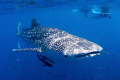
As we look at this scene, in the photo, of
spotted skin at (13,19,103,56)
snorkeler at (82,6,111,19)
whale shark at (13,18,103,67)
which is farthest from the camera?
snorkeler at (82,6,111,19)

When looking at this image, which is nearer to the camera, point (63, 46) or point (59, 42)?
point (63, 46)

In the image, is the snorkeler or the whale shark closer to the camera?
the whale shark

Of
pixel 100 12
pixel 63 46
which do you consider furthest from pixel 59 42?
pixel 100 12

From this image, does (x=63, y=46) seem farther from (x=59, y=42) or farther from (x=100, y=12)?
(x=100, y=12)

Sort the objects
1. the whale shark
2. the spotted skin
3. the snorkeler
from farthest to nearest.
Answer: the snorkeler → the spotted skin → the whale shark

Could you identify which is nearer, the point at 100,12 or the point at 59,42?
the point at 59,42

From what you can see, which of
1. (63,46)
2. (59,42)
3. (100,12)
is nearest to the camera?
(63,46)

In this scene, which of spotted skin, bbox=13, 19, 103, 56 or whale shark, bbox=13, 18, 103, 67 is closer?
whale shark, bbox=13, 18, 103, 67

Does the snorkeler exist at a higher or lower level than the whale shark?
lower

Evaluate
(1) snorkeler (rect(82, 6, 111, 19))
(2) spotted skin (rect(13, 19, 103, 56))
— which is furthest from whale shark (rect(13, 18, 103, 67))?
(1) snorkeler (rect(82, 6, 111, 19))

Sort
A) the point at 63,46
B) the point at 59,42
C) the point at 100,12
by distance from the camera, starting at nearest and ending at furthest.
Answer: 1. the point at 63,46
2. the point at 59,42
3. the point at 100,12

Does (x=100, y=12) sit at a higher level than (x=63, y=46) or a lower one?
lower

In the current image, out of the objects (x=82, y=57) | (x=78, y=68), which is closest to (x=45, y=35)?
(x=82, y=57)

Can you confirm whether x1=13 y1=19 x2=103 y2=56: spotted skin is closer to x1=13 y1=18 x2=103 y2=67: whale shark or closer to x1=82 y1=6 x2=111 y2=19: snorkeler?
x1=13 y1=18 x2=103 y2=67: whale shark
